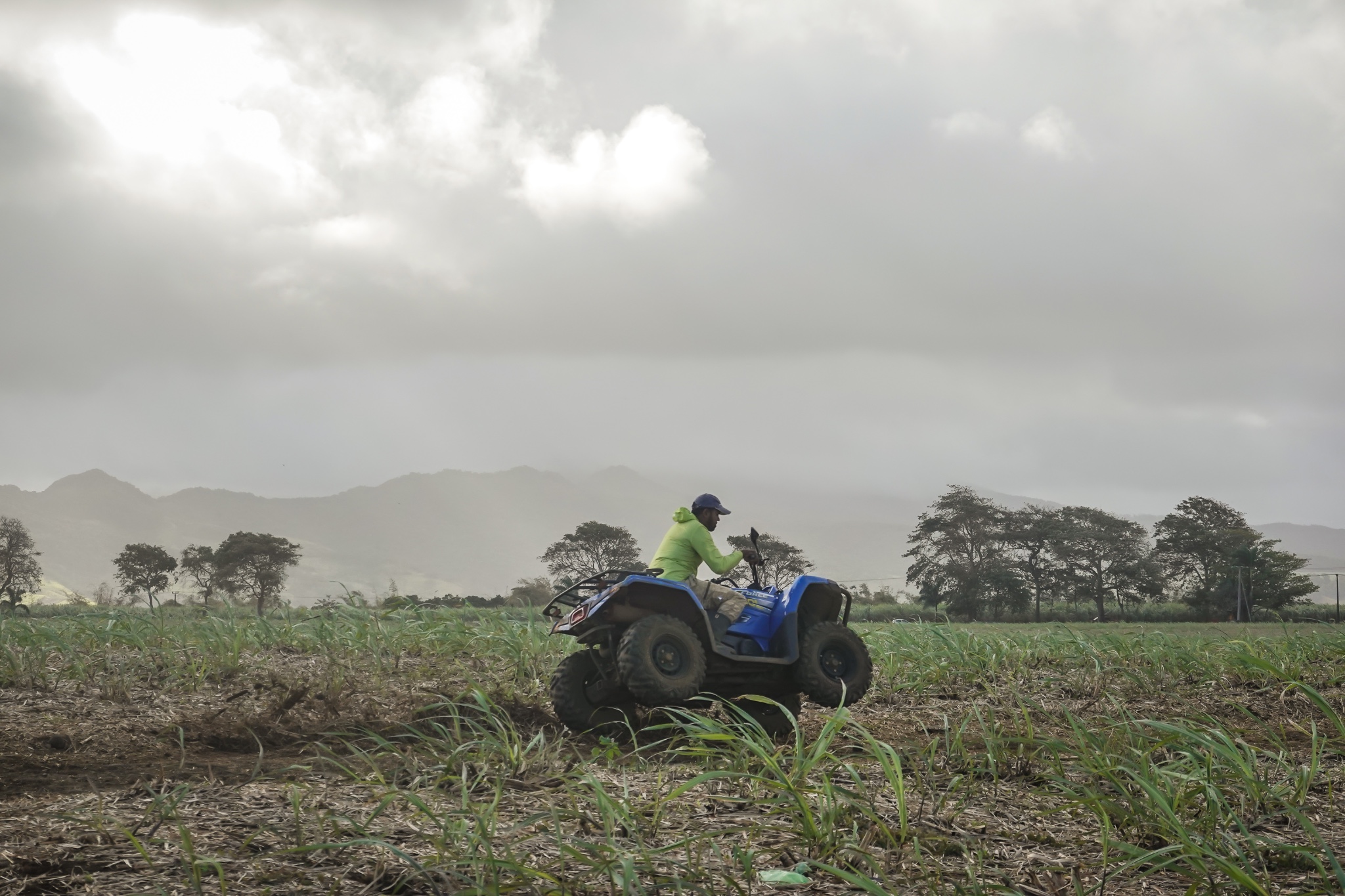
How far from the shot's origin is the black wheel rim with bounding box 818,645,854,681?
6027 millimetres

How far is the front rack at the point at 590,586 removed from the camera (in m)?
5.76

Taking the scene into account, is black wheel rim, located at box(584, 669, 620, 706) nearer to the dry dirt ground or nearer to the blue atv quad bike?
the blue atv quad bike

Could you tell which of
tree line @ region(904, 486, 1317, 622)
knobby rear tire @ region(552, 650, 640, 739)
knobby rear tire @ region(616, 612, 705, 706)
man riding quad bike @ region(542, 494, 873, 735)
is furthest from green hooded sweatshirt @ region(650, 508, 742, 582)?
tree line @ region(904, 486, 1317, 622)

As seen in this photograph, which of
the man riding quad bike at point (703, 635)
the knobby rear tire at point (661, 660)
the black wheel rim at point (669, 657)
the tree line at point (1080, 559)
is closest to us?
the knobby rear tire at point (661, 660)

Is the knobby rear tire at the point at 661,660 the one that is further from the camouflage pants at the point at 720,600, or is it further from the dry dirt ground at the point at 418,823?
the dry dirt ground at the point at 418,823

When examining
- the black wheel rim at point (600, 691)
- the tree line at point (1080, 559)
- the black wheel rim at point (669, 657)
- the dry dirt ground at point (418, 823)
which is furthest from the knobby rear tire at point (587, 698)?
the tree line at point (1080, 559)

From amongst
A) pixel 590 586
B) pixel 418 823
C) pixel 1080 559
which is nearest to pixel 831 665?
pixel 590 586

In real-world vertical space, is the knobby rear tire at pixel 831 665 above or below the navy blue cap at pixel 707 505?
below

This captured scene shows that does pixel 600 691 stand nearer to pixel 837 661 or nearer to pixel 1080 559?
pixel 837 661

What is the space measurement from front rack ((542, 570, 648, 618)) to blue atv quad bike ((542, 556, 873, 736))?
1 cm

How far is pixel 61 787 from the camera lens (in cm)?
389

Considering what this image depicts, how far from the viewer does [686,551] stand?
6.11 metres

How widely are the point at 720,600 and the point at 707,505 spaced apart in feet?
2.27

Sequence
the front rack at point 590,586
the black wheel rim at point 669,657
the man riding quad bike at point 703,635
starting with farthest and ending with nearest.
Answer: the front rack at point 590,586 → the man riding quad bike at point 703,635 → the black wheel rim at point 669,657
